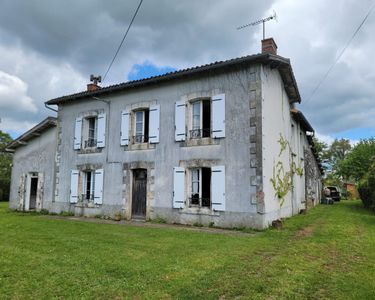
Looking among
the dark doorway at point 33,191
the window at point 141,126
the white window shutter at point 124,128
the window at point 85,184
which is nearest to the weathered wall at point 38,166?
the dark doorway at point 33,191

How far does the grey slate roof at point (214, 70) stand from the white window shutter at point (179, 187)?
11.3 ft

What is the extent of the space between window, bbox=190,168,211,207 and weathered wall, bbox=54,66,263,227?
0.38 m

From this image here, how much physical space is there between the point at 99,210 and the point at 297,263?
9.01m

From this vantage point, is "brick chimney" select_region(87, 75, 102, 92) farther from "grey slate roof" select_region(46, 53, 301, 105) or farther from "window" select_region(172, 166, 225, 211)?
"window" select_region(172, 166, 225, 211)

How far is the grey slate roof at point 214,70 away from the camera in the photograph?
9.82 metres

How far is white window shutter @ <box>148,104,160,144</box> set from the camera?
37.6 ft

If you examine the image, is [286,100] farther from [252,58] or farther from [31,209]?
[31,209]

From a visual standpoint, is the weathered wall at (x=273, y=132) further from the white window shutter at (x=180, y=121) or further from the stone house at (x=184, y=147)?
the white window shutter at (x=180, y=121)

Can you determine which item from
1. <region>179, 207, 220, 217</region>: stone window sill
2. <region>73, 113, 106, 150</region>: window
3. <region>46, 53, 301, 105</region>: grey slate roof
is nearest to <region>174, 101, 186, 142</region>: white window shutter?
<region>46, 53, 301, 105</region>: grey slate roof

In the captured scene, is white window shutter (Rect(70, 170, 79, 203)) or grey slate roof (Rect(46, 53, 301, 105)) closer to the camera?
grey slate roof (Rect(46, 53, 301, 105))

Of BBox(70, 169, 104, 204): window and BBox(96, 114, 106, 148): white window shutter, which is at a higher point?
BBox(96, 114, 106, 148): white window shutter

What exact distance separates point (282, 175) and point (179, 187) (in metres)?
4.13

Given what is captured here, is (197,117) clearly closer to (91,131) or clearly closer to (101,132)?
(101,132)

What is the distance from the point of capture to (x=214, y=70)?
10.5m
